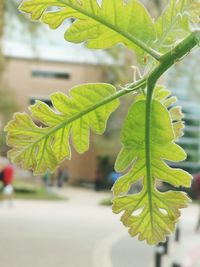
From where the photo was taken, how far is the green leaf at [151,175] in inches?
24.7

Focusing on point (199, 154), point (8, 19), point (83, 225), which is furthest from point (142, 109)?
point (199, 154)

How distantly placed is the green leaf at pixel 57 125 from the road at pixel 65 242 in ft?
20.5

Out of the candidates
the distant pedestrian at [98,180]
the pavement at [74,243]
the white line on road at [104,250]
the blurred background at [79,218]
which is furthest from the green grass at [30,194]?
the white line on road at [104,250]

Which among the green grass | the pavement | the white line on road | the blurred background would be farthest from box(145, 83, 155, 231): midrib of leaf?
the green grass

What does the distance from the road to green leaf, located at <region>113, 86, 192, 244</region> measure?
6.23 m

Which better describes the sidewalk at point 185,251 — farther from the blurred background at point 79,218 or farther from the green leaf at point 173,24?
the green leaf at point 173,24

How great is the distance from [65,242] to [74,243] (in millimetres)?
197

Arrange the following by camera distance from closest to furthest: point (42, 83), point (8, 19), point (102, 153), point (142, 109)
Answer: point (142, 109) → point (8, 19) → point (102, 153) → point (42, 83)

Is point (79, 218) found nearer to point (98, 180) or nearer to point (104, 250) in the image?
point (104, 250)

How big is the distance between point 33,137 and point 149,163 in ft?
0.40

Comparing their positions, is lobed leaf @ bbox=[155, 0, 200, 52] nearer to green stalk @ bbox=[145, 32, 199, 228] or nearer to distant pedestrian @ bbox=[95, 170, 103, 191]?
green stalk @ bbox=[145, 32, 199, 228]

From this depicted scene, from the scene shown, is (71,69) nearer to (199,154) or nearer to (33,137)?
(199,154)

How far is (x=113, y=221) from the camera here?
17656mm

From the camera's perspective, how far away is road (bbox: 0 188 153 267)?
10125mm
